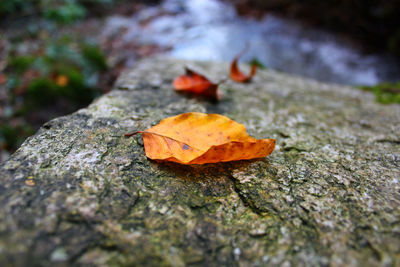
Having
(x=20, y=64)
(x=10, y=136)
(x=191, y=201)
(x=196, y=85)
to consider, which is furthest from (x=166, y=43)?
(x=191, y=201)

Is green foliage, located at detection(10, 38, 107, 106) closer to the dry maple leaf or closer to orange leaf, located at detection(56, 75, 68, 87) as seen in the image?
orange leaf, located at detection(56, 75, 68, 87)

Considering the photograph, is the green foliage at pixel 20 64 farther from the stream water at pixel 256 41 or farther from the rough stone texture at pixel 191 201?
the rough stone texture at pixel 191 201

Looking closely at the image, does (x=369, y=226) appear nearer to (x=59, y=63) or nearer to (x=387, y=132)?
(x=387, y=132)

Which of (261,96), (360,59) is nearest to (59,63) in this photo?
(261,96)

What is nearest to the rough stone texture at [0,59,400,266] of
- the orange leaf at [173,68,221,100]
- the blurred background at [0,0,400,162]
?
the orange leaf at [173,68,221,100]

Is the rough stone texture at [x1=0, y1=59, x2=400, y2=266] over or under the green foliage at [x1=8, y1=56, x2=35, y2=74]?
over

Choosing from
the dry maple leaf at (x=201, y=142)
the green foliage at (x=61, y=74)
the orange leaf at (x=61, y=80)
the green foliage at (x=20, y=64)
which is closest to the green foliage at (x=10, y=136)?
the green foliage at (x=61, y=74)
